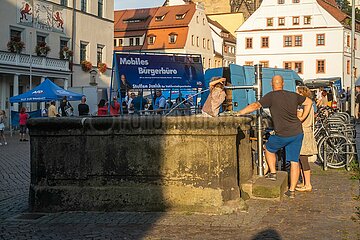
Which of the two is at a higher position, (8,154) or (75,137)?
(75,137)

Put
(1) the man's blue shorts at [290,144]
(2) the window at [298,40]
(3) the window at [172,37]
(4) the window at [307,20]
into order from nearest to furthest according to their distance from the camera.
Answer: (1) the man's blue shorts at [290,144] → (4) the window at [307,20] → (2) the window at [298,40] → (3) the window at [172,37]

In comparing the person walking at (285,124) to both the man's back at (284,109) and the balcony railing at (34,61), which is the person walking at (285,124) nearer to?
the man's back at (284,109)

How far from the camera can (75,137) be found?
7.76m

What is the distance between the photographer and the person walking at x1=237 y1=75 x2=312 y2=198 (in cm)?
853

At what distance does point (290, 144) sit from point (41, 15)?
114 ft

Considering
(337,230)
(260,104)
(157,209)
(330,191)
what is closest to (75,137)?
(157,209)

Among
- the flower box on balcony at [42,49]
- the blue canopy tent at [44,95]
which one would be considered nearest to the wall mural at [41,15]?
the flower box on balcony at [42,49]

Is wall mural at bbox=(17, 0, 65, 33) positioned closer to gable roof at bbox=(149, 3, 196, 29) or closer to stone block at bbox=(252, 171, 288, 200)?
gable roof at bbox=(149, 3, 196, 29)

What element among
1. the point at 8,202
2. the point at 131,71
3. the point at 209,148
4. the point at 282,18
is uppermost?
the point at 282,18

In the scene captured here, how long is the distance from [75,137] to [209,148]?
1.95m

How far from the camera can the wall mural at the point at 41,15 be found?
38.2 metres

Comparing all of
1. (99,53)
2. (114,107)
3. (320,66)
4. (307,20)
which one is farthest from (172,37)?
(114,107)

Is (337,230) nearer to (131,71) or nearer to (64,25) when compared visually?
(131,71)

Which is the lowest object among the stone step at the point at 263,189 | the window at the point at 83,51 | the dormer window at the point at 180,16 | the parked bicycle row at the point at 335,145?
the stone step at the point at 263,189
